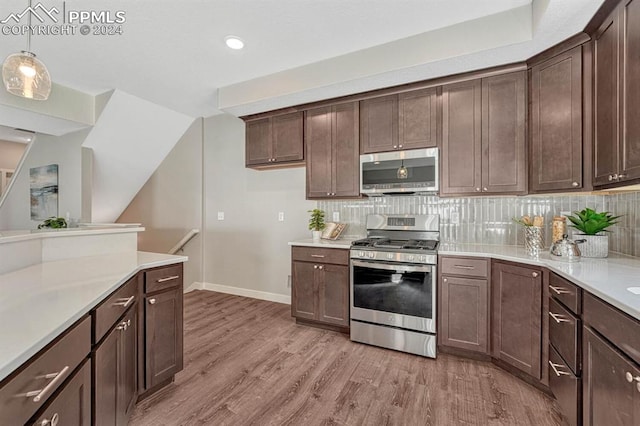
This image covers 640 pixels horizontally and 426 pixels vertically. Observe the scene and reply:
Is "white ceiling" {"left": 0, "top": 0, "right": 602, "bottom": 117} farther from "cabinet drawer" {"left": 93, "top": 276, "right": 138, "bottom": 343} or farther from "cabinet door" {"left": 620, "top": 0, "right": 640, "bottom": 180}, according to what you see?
"cabinet drawer" {"left": 93, "top": 276, "right": 138, "bottom": 343}

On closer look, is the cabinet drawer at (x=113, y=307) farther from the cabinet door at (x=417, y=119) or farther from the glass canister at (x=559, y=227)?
the glass canister at (x=559, y=227)

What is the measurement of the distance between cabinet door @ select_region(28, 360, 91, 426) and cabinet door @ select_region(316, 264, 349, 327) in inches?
82.7

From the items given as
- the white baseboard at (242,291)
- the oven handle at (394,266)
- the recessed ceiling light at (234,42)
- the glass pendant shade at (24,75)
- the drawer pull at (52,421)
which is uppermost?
the recessed ceiling light at (234,42)

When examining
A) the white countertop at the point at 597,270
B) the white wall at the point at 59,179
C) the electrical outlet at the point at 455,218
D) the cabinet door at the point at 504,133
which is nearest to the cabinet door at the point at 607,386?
the white countertop at the point at 597,270

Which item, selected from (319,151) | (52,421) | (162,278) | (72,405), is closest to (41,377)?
(52,421)

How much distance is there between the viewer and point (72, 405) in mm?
1001

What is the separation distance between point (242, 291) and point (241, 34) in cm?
330

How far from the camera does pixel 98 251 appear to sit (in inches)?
89.2

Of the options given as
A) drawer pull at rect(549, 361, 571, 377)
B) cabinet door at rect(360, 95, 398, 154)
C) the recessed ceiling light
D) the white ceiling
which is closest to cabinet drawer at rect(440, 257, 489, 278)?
drawer pull at rect(549, 361, 571, 377)

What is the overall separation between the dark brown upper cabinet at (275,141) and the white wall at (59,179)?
2430 mm

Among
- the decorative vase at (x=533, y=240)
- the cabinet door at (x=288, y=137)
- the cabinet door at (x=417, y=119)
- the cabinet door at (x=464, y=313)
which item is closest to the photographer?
the decorative vase at (x=533, y=240)

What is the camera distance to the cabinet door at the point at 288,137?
132 inches

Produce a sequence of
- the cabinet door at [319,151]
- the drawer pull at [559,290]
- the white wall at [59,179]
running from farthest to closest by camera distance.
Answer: the white wall at [59,179] < the cabinet door at [319,151] < the drawer pull at [559,290]

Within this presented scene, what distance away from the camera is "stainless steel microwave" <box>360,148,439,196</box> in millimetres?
2719
